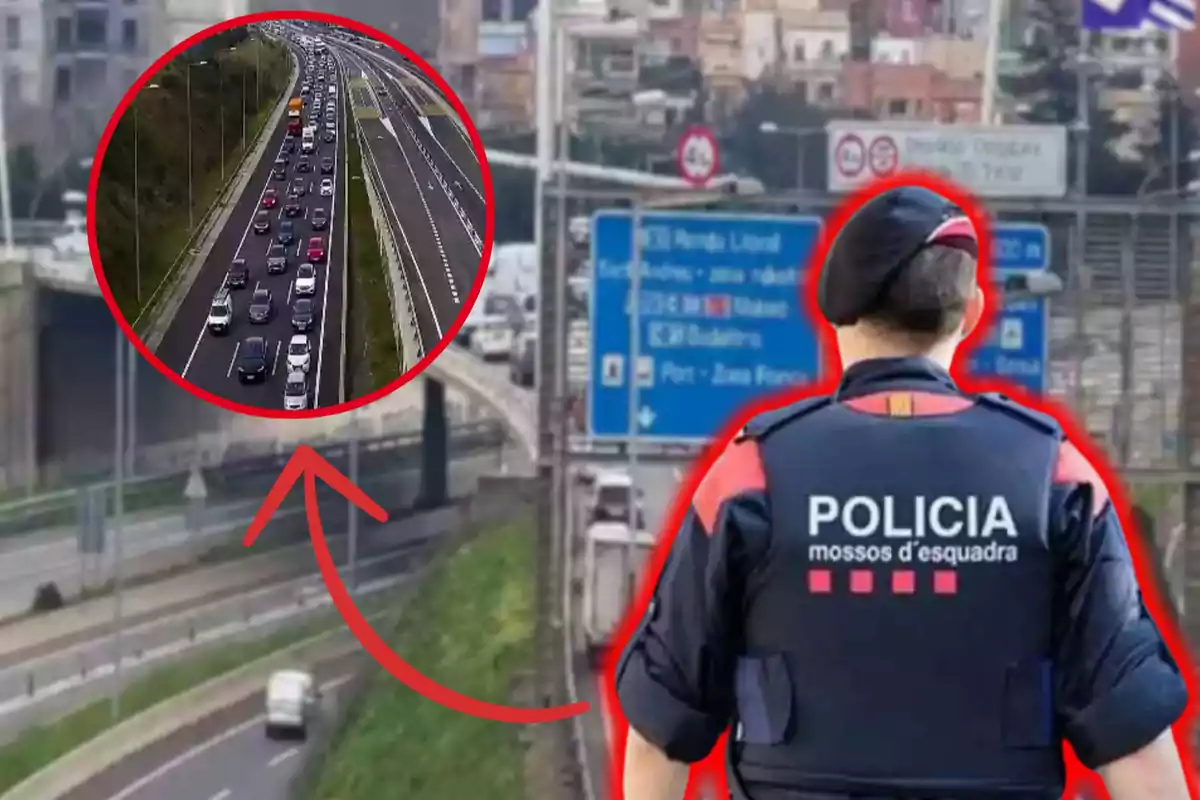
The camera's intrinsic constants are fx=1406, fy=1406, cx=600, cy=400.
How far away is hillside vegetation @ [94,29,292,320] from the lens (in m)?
2.80

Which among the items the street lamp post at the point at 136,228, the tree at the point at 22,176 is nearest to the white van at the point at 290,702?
the street lamp post at the point at 136,228

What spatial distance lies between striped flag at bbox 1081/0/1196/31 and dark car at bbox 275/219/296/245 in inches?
67.4

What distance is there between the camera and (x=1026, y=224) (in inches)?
115

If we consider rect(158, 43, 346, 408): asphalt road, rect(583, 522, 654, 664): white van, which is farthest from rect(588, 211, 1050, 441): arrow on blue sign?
rect(158, 43, 346, 408): asphalt road

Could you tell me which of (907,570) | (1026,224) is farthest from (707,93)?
(907,570)

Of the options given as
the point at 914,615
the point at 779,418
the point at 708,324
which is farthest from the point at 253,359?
the point at 914,615

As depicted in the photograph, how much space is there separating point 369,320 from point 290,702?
809 mm

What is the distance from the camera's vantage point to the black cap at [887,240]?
1.87 meters

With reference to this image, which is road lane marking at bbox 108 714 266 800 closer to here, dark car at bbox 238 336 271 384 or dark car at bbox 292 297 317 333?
dark car at bbox 238 336 271 384

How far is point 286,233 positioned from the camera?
2.83m

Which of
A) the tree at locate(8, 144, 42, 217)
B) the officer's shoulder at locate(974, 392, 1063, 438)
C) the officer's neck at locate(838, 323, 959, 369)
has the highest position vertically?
the tree at locate(8, 144, 42, 217)

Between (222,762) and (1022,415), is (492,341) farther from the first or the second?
(1022,415)

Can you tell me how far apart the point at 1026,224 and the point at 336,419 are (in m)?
1.48

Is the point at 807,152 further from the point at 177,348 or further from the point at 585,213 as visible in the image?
the point at 177,348
